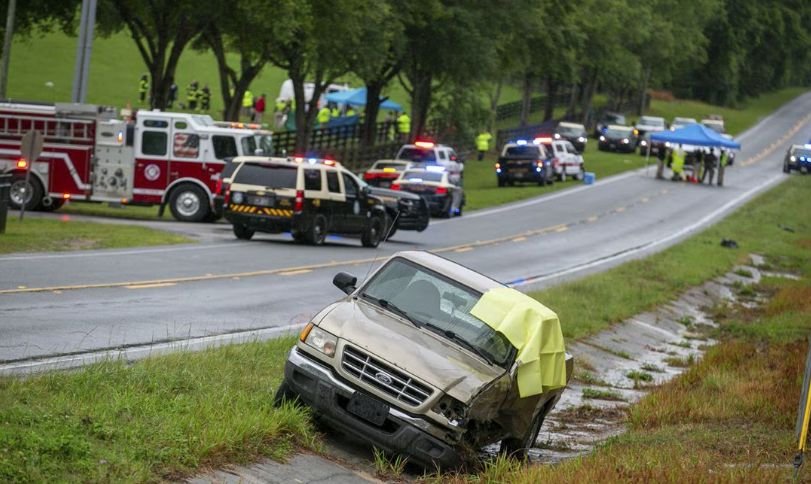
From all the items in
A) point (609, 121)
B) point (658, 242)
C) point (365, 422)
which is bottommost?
point (658, 242)

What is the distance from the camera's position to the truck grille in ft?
33.7

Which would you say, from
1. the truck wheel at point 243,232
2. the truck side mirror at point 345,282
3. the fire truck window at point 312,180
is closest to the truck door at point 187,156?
the truck wheel at point 243,232

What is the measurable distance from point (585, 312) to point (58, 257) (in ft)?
28.3

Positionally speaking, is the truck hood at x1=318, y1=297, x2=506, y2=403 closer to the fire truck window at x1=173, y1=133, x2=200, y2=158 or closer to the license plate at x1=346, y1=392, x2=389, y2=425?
the license plate at x1=346, y1=392, x2=389, y2=425

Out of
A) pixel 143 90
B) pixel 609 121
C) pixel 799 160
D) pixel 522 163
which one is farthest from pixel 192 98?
pixel 609 121

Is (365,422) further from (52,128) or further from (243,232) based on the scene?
(52,128)

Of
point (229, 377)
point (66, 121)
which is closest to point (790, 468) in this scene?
point (229, 377)

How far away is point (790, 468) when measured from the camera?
10.0 m

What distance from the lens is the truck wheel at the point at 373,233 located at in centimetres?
3266

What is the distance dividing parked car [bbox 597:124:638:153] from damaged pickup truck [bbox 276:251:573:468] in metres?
75.2

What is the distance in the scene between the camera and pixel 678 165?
68812mm

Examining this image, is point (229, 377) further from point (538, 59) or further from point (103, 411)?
point (538, 59)

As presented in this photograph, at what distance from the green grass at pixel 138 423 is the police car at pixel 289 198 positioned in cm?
1745

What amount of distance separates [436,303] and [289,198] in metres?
18.6
